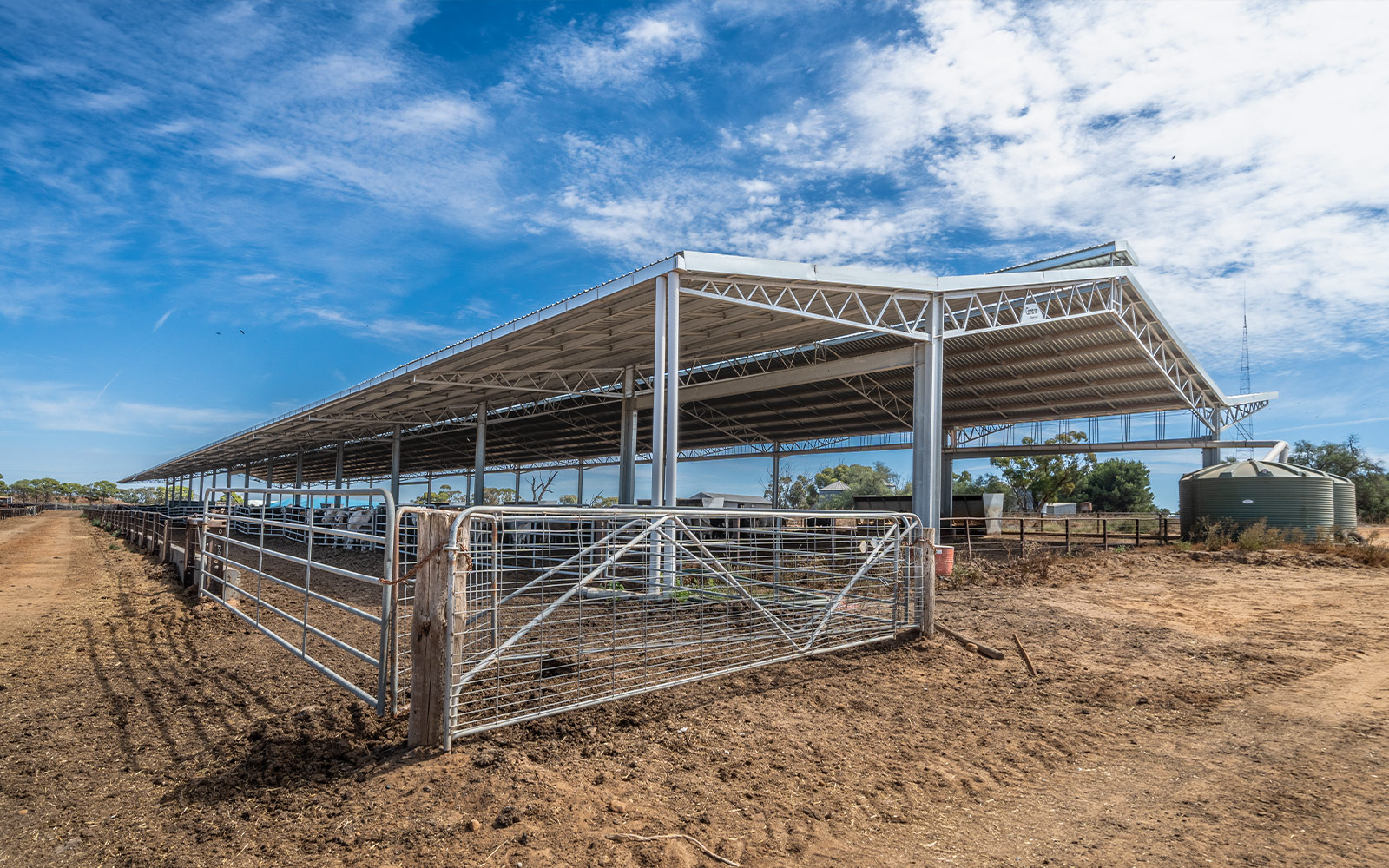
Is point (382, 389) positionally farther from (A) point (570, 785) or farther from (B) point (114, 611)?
(A) point (570, 785)

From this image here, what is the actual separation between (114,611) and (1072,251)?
23.6 metres

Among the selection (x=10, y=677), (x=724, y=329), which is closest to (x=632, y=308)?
(x=724, y=329)

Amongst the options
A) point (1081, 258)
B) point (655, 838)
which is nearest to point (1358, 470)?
point (1081, 258)

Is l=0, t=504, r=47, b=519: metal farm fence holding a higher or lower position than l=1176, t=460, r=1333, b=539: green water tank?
lower

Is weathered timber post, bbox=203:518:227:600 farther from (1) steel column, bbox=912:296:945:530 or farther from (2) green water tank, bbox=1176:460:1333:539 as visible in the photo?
(2) green water tank, bbox=1176:460:1333:539

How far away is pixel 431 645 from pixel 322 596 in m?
1.91

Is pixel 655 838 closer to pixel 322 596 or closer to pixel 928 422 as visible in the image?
pixel 322 596

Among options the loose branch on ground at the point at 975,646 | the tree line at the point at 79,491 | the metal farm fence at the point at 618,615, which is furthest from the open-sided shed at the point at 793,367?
the tree line at the point at 79,491

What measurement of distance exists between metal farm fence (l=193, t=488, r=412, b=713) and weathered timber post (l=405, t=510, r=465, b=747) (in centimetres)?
29

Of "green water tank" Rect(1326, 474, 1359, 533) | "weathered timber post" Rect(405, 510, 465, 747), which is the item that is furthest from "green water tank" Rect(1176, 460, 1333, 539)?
"weathered timber post" Rect(405, 510, 465, 747)

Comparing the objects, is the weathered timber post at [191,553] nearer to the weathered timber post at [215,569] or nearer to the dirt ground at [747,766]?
the weathered timber post at [215,569]

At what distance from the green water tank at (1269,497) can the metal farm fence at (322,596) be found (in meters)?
25.2

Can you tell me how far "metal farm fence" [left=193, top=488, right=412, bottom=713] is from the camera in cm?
532

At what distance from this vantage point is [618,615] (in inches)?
318
